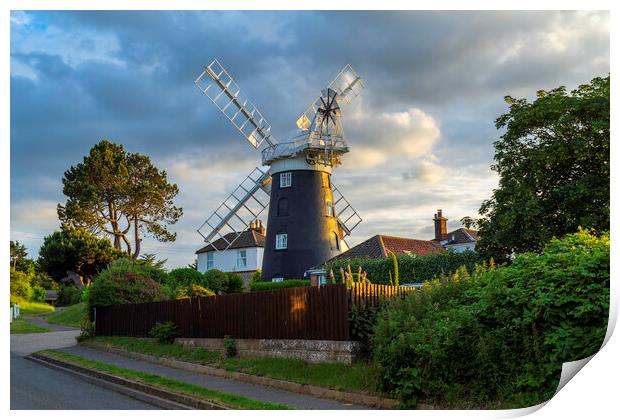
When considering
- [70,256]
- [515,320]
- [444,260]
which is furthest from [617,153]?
[70,256]

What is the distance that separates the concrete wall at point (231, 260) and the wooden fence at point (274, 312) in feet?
102

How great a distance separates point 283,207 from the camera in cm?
4062

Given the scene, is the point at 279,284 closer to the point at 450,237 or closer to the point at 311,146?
the point at 311,146

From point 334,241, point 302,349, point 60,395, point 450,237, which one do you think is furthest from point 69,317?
point 450,237

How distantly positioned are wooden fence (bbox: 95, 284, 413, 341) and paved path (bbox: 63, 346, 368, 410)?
1.56 m

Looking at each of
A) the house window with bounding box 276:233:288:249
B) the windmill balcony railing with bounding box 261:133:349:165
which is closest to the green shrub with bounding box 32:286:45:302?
the house window with bounding box 276:233:288:249

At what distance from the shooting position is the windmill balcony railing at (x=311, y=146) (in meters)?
39.9

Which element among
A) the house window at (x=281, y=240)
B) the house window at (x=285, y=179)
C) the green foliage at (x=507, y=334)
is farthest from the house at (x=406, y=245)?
the green foliage at (x=507, y=334)

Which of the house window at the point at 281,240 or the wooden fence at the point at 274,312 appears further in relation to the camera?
the house window at the point at 281,240

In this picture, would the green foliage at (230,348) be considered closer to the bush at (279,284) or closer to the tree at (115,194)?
the bush at (279,284)

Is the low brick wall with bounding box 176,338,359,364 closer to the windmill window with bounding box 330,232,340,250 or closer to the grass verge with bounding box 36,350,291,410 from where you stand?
the grass verge with bounding box 36,350,291,410

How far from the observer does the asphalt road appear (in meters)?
12.2

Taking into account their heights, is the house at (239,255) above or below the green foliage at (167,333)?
above

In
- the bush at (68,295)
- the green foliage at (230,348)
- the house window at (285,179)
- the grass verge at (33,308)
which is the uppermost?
the house window at (285,179)
